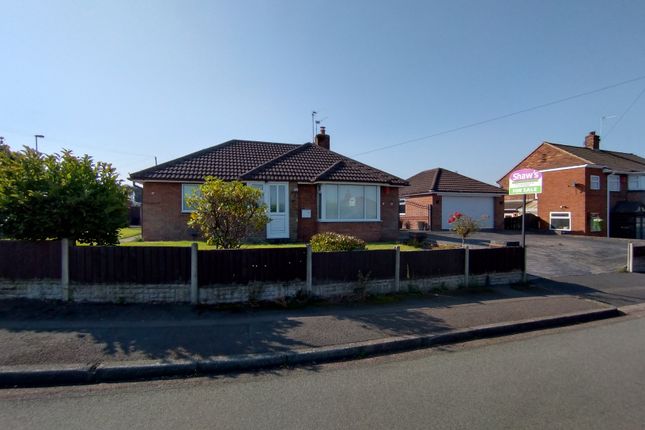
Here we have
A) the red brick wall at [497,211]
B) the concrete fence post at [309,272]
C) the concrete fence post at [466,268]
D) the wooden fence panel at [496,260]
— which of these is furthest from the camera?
the red brick wall at [497,211]

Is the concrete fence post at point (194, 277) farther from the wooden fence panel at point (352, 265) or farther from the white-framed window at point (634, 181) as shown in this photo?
the white-framed window at point (634, 181)

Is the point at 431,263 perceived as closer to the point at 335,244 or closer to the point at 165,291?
the point at 335,244

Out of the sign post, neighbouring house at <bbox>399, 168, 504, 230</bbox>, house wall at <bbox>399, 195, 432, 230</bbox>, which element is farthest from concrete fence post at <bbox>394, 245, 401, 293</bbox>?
house wall at <bbox>399, 195, 432, 230</bbox>

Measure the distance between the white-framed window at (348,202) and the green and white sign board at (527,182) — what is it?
6575mm

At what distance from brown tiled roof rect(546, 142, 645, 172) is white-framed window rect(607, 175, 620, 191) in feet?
2.39

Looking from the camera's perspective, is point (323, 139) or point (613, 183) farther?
point (613, 183)

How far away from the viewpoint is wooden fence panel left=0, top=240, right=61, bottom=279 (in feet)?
20.3

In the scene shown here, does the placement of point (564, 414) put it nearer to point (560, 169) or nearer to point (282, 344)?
point (282, 344)

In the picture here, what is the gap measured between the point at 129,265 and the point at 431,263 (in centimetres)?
644

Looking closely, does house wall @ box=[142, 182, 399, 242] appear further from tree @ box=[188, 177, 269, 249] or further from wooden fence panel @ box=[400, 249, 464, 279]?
wooden fence panel @ box=[400, 249, 464, 279]

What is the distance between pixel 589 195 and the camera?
26.2 meters

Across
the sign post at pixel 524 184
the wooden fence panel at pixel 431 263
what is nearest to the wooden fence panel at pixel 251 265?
the wooden fence panel at pixel 431 263

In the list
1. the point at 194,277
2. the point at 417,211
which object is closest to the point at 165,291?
the point at 194,277

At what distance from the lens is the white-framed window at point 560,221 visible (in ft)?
88.8
